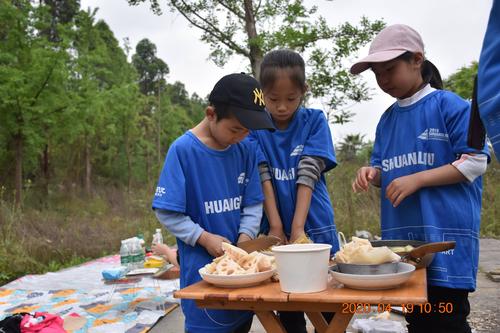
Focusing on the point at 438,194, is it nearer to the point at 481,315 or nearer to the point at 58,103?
the point at 481,315

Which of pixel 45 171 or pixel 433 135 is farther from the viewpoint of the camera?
pixel 45 171

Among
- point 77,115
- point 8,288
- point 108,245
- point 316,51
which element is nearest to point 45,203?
point 77,115

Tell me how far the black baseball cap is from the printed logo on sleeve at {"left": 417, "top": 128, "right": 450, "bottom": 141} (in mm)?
552

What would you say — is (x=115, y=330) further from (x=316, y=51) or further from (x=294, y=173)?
(x=316, y=51)

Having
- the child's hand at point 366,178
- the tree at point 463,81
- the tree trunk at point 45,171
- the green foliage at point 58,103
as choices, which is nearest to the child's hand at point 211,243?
the child's hand at point 366,178

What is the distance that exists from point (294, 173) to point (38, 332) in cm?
211

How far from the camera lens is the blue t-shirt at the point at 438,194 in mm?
1617

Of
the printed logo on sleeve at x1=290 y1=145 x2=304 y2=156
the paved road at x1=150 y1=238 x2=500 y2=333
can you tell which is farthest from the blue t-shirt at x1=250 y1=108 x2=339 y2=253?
the paved road at x1=150 y1=238 x2=500 y2=333

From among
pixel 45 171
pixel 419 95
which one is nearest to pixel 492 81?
pixel 419 95

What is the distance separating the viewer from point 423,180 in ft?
5.33

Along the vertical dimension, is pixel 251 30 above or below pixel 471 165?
above

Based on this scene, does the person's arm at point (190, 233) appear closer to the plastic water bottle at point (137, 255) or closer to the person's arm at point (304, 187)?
the person's arm at point (304, 187)

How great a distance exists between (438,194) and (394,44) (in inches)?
22.4

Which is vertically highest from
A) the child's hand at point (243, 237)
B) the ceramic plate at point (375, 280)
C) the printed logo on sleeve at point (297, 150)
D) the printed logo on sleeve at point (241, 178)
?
the printed logo on sleeve at point (297, 150)
